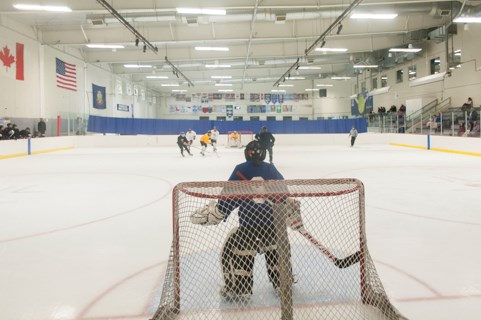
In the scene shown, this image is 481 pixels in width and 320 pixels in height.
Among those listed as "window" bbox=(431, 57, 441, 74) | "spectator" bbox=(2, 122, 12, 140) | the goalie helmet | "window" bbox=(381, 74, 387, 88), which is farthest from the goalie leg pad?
"window" bbox=(381, 74, 387, 88)

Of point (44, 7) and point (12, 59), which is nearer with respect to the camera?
point (44, 7)

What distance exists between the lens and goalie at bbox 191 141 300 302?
271 cm

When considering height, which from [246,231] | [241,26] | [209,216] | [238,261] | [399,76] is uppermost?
[241,26]

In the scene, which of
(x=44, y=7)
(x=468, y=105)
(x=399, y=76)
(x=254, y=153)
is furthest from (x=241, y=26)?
(x=254, y=153)

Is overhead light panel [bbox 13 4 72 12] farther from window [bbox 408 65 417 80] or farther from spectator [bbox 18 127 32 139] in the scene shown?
window [bbox 408 65 417 80]

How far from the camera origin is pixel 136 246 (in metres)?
4.35

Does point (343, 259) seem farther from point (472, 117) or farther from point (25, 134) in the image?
point (25, 134)

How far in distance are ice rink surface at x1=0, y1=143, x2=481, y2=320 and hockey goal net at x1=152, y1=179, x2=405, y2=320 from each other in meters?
0.24

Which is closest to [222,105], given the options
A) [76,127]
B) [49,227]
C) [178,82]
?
[178,82]

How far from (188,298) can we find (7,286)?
61.1 inches

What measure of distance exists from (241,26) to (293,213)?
1796 centimetres

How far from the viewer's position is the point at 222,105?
138 ft

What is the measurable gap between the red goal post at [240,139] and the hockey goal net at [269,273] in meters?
20.7

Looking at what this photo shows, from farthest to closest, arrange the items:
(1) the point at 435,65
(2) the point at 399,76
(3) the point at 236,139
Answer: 1. (2) the point at 399,76
2. (3) the point at 236,139
3. (1) the point at 435,65
